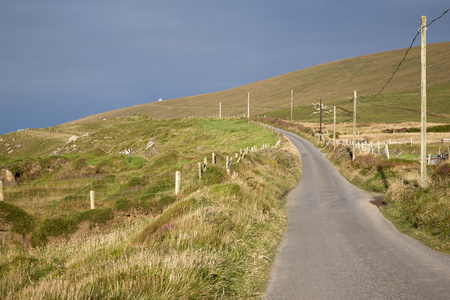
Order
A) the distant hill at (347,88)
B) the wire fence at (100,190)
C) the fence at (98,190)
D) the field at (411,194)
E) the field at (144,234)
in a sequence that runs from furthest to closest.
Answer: the distant hill at (347,88), the wire fence at (100,190), the fence at (98,190), the field at (411,194), the field at (144,234)

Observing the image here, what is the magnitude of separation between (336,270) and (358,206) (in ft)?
35.4

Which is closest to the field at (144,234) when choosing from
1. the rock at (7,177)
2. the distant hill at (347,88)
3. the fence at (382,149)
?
the rock at (7,177)

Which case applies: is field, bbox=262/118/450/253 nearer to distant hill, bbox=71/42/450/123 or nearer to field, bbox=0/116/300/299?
field, bbox=0/116/300/299

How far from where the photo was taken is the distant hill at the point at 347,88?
433ft

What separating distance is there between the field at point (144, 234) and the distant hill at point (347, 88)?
10341 cm

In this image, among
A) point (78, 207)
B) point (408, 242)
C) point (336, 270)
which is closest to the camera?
point (336, 270)

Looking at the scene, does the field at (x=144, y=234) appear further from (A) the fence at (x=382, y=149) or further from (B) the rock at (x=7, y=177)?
(A) the fence at (x=382, y=149)

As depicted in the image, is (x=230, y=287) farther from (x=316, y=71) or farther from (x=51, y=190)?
(x=316, y=71)

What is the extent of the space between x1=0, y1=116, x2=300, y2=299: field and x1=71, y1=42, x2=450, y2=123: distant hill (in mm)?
103410

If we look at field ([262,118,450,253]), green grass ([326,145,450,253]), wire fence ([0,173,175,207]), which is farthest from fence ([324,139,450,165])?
wire fence ([0,173,175,207])

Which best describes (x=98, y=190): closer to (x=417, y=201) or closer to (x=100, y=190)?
(x=100, y=190)

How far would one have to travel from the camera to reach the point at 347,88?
155625 millimetres

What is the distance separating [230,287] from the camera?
6848 millimetres

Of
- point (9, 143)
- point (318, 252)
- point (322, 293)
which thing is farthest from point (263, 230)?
point (9, 143)
